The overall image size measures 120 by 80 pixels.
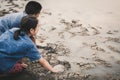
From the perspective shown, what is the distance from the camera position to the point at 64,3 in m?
6.30

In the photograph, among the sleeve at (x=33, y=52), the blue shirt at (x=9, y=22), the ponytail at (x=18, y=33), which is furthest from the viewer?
the blue shirt at (x=9, y=22)

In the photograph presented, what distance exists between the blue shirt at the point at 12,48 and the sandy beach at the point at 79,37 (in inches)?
33.8

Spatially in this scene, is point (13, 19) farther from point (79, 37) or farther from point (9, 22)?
point (79, 37)

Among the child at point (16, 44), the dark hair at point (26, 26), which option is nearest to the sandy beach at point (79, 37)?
the child at point (16, 44)

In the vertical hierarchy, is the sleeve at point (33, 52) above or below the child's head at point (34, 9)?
below

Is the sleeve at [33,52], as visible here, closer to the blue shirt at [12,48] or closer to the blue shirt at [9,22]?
the blue shirt at [12,48]

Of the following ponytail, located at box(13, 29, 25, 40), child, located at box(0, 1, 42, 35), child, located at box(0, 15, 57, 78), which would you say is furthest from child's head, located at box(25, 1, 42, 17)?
ponytail, located at box(13, 29, 25, 40)

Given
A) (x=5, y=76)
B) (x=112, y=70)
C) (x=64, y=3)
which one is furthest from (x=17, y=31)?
(x=64, y=3)

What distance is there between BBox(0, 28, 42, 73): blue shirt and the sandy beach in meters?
0.86

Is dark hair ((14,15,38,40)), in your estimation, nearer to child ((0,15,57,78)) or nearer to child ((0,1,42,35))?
child ((0,15,57,78))

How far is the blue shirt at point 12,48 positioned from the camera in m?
2.89

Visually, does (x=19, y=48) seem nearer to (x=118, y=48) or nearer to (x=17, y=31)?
(x=17, y=31)

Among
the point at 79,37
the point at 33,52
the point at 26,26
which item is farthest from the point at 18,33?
the point at 79,37

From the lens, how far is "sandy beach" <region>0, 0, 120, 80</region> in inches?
155
